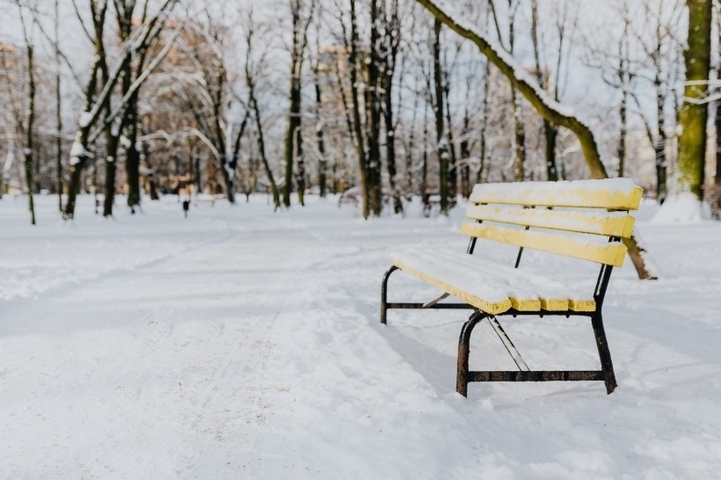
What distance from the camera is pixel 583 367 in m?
3.39

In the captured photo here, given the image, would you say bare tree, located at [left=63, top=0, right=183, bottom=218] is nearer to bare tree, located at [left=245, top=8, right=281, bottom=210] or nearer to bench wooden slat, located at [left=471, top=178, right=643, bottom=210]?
bench wooden slat, located at [left=471, top=178, right=643, bottom=210]

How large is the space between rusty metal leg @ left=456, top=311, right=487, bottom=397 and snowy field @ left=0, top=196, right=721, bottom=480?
0.08 m

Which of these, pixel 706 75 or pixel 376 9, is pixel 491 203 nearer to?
pixel 706 75

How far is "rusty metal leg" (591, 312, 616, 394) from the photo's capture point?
2805mm

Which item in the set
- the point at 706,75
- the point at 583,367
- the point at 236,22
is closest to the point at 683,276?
the point at 583,367

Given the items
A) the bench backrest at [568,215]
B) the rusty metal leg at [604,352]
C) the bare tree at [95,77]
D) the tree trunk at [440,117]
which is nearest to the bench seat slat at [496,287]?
the rusty metal leg at [604,352]

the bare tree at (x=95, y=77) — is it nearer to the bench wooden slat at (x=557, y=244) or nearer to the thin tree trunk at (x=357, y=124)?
the thin tree trunk at (x=357, y=124)

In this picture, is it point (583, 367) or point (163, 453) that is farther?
point (583, 367)

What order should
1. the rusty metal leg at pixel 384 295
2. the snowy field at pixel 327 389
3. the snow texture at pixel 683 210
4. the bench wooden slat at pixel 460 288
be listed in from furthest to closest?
the snow texture at pixel 683 210
the rusty metal leg at pixel 384 295
the bench wooden slat at pixel 460 288
the snowy field at pixel 327 389

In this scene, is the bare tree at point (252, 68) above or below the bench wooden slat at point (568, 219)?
above

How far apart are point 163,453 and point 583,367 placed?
241cm

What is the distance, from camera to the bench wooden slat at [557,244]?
2707 mm

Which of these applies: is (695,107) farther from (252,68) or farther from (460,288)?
(252,68)

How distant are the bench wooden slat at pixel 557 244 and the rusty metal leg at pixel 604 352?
30 cm
